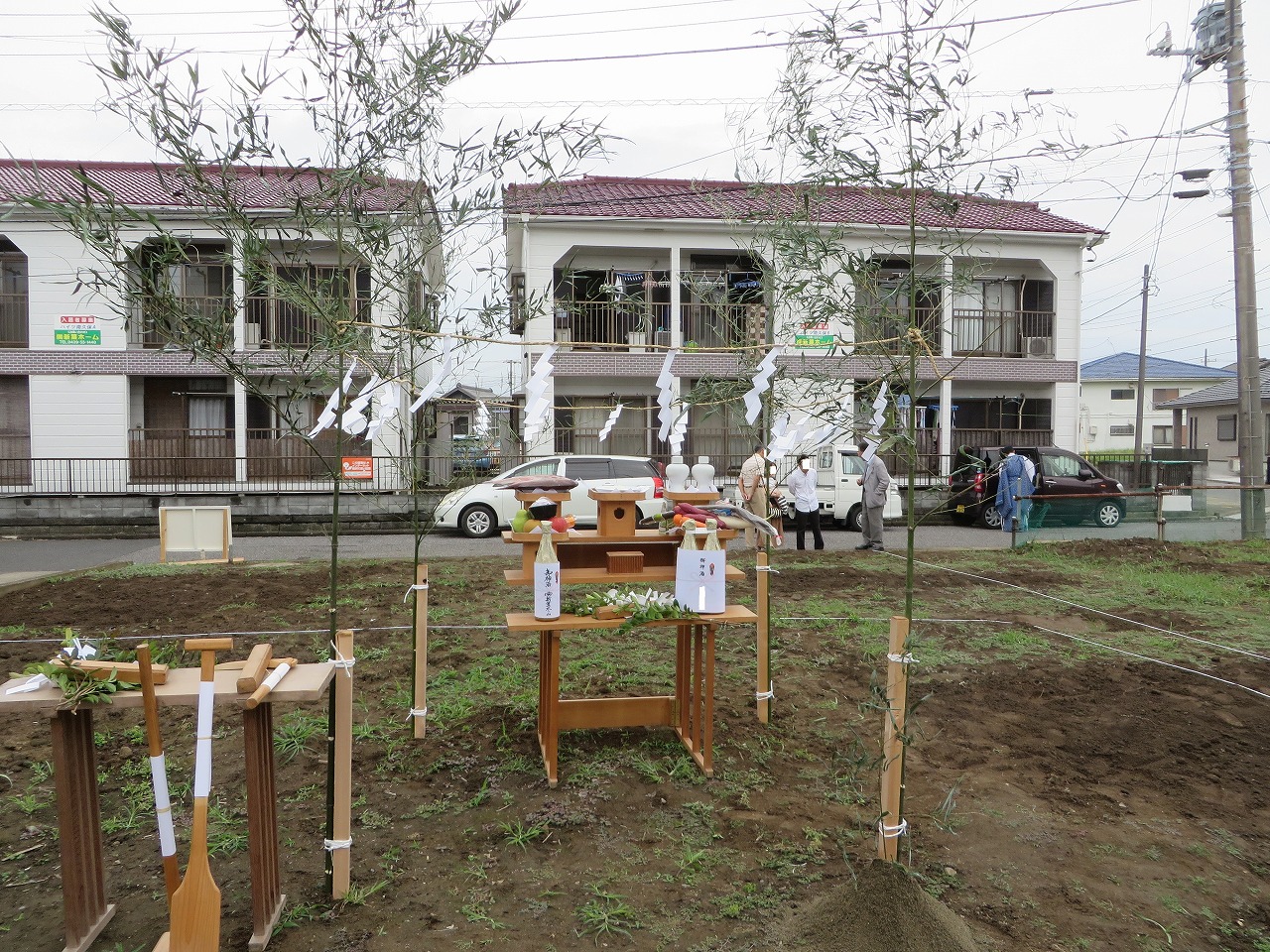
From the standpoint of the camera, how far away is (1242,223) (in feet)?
44.7

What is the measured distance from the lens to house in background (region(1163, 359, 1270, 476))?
112 ft

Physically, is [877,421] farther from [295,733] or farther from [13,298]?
[13,298]

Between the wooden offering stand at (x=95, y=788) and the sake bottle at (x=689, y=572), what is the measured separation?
181cm

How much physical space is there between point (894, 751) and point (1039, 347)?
20.3m

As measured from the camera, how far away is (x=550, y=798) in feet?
13.2

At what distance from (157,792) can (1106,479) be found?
17639mm

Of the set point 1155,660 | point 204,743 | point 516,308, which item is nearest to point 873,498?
point 1155,660

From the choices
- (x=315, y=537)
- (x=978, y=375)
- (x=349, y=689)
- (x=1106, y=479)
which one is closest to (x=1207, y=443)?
(x=978, y=375)

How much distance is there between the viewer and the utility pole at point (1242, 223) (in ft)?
43.7

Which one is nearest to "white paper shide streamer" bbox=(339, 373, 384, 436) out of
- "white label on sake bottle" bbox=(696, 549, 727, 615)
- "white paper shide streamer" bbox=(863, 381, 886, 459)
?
"white label on sake bottle" bbox=(696, 549, 727, 615)

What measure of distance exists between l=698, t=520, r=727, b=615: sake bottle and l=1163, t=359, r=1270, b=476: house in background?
34.9 metres

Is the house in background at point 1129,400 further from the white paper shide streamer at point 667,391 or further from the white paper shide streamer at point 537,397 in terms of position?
the white paper shide streamer at point 537,397

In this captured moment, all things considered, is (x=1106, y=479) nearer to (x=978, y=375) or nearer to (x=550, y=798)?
(x=978, y=375)

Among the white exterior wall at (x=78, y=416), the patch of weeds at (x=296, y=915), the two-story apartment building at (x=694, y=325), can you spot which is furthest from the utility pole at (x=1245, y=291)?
the white exterior wall at (x=78, y=416)
